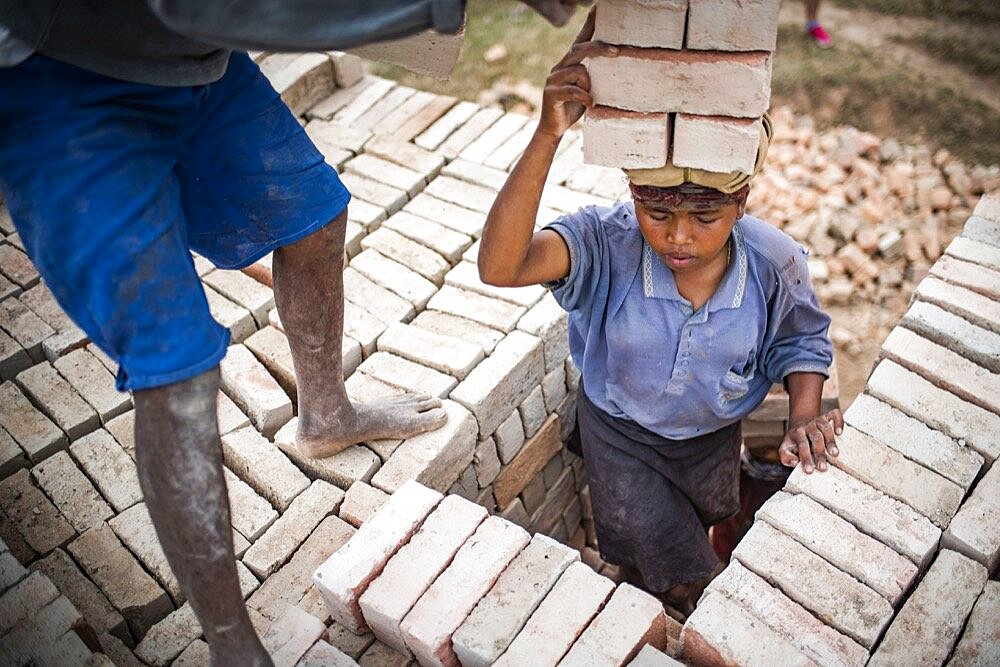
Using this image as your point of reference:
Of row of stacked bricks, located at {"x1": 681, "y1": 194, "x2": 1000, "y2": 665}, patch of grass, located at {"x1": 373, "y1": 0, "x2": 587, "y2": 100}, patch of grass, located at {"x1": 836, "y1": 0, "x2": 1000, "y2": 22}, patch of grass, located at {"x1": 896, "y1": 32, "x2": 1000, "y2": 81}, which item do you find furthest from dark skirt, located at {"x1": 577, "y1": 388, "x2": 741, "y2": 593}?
patch of grass, located at {"x1": 836, "y1": 0, "x2": 1000, "y2": 22}

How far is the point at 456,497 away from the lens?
2.55 metres

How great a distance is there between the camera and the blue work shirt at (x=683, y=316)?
2.50 metres

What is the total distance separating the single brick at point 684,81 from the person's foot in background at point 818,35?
4.75 m

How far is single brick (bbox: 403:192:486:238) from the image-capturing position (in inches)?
145

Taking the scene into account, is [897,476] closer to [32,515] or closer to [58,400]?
[32,515]

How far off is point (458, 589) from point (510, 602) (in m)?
0.15

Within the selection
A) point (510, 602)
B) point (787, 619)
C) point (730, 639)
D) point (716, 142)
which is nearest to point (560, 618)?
point (510, 602)

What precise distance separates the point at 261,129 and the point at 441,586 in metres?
1.30

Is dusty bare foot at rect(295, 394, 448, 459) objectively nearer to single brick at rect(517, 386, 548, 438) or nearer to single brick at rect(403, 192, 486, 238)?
single brick at rect(517, 386, 548, 438)

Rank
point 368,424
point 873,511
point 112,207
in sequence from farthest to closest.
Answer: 1. point 368,424
2. point 873,511
3. point 112,207

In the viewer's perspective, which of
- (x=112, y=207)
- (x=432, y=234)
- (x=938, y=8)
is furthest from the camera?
(x=938, y=8)

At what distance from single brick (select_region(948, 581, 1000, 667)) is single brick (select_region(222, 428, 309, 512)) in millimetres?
1917

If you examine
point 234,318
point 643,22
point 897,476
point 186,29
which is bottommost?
point 234,318

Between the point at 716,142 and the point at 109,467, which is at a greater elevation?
the point at 716,142
